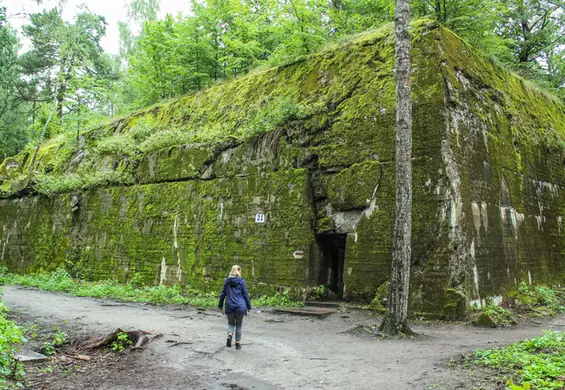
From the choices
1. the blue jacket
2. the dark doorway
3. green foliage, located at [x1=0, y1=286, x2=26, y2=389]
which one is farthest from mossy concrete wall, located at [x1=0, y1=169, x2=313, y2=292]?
green foliage, located at [x1=0, y1=286, x2=26, y2=389]

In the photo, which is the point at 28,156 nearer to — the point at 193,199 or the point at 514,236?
the point at 193,199

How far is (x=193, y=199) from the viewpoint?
12969 mm

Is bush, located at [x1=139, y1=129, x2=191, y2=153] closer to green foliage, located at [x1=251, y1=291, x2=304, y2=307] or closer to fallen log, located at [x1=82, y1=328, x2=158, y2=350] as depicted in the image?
green foliage, located at [x1=251, y1=291, x2=304, y2=307]

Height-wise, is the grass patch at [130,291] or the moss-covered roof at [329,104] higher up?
the moss-covered roof at [329,104]

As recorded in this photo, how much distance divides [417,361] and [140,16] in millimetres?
36554

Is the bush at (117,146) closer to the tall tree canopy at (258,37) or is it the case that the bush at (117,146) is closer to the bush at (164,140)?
the bush at (164,140)

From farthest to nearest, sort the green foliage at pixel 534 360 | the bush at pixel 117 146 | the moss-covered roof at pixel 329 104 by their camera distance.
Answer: the bush at pixel 117 146 → the moss-covered roof at pixel 329 104 → the green foliage at pixel 534 360

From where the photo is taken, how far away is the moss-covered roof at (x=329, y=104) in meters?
9.80

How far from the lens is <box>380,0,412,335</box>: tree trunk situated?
281 inches

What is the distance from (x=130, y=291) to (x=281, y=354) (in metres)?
7.65

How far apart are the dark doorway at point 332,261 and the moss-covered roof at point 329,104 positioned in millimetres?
1852

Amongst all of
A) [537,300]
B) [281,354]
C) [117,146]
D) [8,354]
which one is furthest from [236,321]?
[117,146]

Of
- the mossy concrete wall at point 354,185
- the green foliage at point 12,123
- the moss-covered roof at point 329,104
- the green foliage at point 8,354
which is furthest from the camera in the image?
the green foliage at point 12,123

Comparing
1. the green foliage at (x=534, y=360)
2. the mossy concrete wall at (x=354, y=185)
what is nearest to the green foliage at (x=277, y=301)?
the mossy concrete wall at (x=354, y=185)
